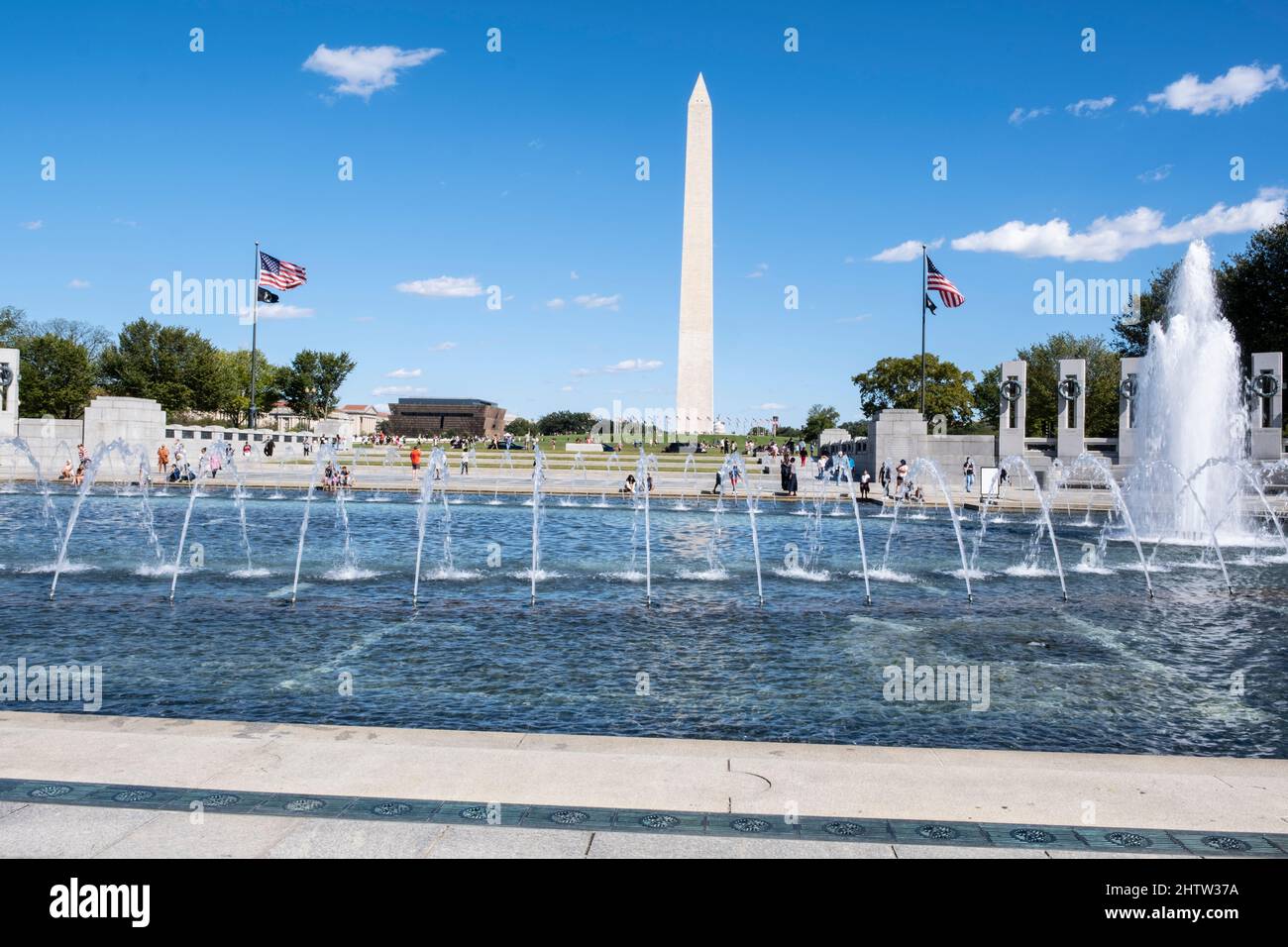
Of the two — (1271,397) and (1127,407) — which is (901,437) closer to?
(1127,407)

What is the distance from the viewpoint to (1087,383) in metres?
73.8

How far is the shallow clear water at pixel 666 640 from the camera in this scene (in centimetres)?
735

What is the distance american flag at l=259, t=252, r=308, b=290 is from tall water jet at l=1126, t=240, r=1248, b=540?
34778 mm

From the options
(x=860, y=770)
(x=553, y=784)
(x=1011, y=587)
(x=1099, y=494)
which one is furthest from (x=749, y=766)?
(x=1099, y=494)

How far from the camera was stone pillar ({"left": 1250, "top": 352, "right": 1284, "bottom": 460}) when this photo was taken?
1481 inches

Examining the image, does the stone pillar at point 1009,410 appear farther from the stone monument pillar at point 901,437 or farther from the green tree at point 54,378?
the green tree at point 54,378

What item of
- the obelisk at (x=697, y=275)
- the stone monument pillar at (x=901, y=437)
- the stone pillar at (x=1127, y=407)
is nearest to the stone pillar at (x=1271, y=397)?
the stone pillar at (x=1127, y=407)

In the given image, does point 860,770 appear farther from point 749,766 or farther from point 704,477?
point 704,477

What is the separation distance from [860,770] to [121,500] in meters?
27.2

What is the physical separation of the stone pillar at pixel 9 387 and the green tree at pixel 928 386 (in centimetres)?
6425

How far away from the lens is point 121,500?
27203 mm

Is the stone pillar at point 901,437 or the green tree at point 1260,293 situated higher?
the green tree at point 1260,293

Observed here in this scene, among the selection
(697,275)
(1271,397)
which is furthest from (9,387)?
Answer: (1271,397)
